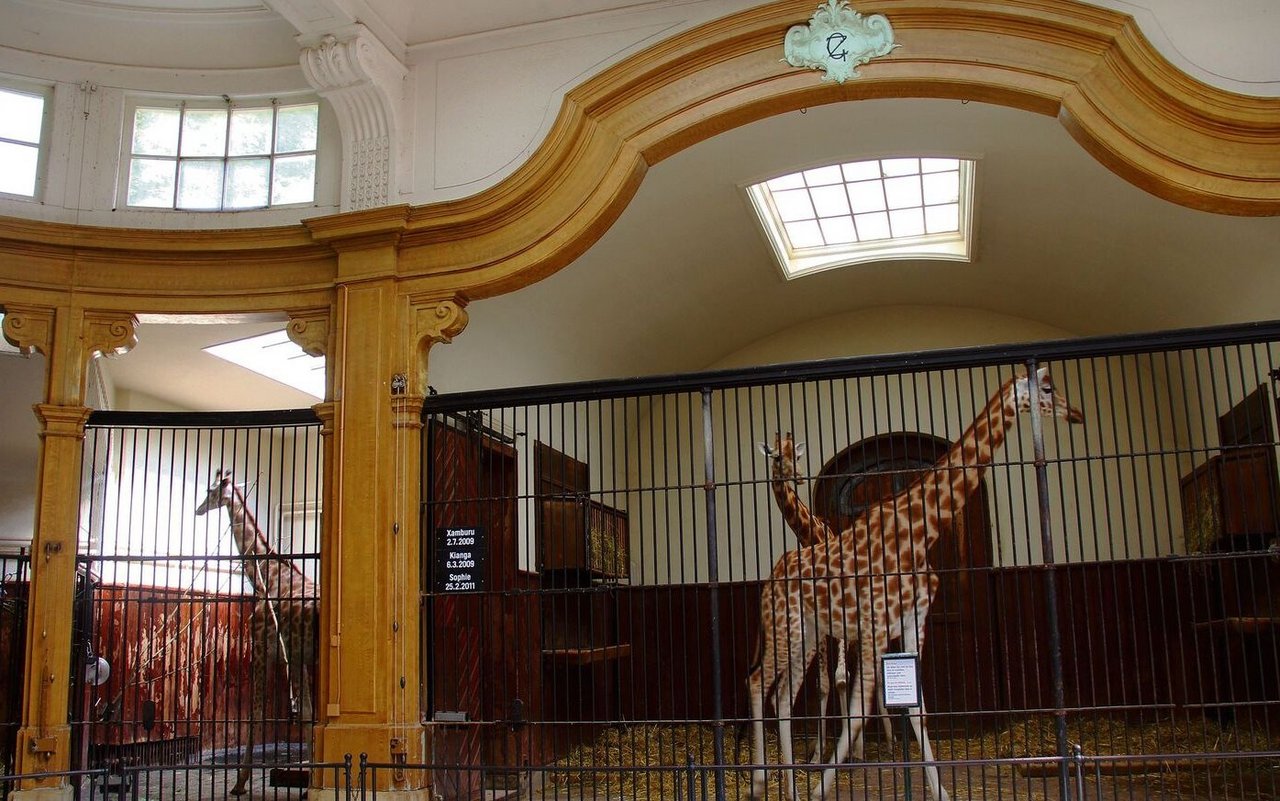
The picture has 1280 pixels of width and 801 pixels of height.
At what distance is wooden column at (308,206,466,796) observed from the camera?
7.68 m

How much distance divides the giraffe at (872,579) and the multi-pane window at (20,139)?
622cm

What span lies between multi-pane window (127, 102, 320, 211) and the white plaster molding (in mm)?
464

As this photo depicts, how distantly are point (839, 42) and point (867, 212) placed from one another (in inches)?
Result: 162

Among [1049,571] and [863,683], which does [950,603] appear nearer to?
[863,683]

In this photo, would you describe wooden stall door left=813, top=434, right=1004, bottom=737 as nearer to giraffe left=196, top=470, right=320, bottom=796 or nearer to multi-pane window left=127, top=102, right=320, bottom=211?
giraffe left=196, top=470, right=320, bottom=796

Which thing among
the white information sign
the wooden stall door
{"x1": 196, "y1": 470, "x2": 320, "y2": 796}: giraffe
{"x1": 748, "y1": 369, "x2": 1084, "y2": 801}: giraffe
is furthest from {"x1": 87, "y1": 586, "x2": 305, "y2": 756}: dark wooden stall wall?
the wooden stall door

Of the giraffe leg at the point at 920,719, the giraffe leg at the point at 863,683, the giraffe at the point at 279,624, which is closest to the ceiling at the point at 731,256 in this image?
the giraffe at the point at 279,624

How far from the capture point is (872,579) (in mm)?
7543

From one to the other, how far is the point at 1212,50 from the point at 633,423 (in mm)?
7886

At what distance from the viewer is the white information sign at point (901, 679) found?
6.81 metres

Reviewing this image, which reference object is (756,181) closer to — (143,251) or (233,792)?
(143,251)

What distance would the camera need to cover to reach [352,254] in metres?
8.36

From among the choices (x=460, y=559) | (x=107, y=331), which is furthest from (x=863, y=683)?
(x=107, y=331)

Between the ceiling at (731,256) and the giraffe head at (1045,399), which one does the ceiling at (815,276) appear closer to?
the ceiling at (731,256)
